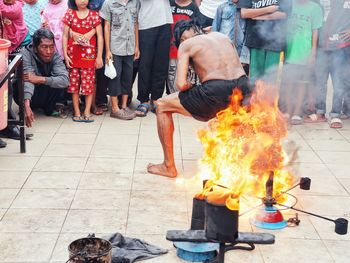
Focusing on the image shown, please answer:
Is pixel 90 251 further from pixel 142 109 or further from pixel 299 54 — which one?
pixel 299 54

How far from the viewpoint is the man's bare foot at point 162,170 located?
6.08 meters

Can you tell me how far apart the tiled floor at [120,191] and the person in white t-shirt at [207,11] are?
1.56 metres

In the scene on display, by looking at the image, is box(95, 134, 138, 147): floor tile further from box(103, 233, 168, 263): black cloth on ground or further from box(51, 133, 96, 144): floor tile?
box(103, 233, 168, 263): black cloth on ground

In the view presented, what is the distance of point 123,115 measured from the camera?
8.15 m

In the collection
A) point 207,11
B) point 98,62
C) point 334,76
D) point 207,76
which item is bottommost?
point 334,76

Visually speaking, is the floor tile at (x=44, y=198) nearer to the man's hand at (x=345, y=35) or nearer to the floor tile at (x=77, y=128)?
the floor tile at (x=77, y=128)

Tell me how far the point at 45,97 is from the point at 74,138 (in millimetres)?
1066

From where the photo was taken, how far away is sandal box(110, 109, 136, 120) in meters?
8.12

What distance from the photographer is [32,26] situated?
26.9ft

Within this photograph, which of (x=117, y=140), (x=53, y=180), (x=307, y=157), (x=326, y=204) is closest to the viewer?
(x=326, y=204)

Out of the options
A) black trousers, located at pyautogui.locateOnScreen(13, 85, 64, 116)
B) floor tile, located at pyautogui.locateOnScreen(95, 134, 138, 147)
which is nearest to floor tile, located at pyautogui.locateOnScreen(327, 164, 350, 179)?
floor tile, located at pyautogui.locateOnScreen(95, 134, 138, 147)

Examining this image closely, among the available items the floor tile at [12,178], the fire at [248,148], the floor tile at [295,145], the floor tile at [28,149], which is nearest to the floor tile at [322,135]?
the floor tile at [295,145]

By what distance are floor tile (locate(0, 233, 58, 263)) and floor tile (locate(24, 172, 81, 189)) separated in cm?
106

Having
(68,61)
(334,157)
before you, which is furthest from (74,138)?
(334,157)
